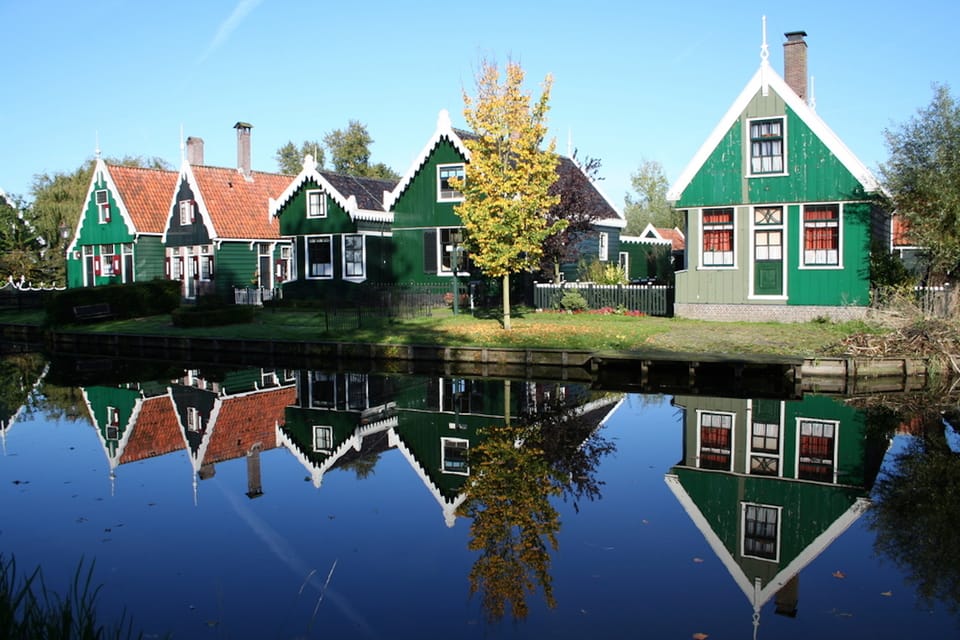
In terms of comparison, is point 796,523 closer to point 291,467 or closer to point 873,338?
point 291,467

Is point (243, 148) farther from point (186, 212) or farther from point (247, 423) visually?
point (247, 423)

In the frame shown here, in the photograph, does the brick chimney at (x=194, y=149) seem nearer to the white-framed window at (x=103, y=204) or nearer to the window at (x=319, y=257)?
the white-framed window at (x=103, y=204)

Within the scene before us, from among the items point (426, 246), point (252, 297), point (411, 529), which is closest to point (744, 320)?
point (426, 246)

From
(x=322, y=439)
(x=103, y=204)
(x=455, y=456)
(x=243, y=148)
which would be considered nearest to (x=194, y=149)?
(x=243, y=148)

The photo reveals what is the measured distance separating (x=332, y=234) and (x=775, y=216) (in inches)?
679

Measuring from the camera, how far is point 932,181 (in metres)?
20.5

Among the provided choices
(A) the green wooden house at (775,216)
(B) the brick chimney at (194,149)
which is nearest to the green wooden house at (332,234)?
(B) the brick chimney at (194,149)

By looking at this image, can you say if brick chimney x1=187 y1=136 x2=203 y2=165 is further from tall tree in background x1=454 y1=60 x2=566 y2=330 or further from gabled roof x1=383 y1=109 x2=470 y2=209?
tall tree in background x1=454 y1=60 x2=566 y2=330

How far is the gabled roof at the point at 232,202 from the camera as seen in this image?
37.1 meters

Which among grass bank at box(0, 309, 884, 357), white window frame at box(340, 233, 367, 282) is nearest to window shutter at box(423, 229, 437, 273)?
white window frame at box(340, 233, 367, 282)

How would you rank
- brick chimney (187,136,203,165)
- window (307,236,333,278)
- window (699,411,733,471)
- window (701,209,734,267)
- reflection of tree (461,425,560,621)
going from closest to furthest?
1. reflection of tree (461,425,560,621)
2. window (699,411,733,471)
3. window (701,209,734,267)
4. window (307,236,333,278)
5. brick chimney (187,136,203,165)

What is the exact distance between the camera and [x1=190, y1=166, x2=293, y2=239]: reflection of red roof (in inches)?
1469

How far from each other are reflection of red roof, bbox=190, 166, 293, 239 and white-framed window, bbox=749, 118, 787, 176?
866 inches

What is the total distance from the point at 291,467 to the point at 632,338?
11.2 m
